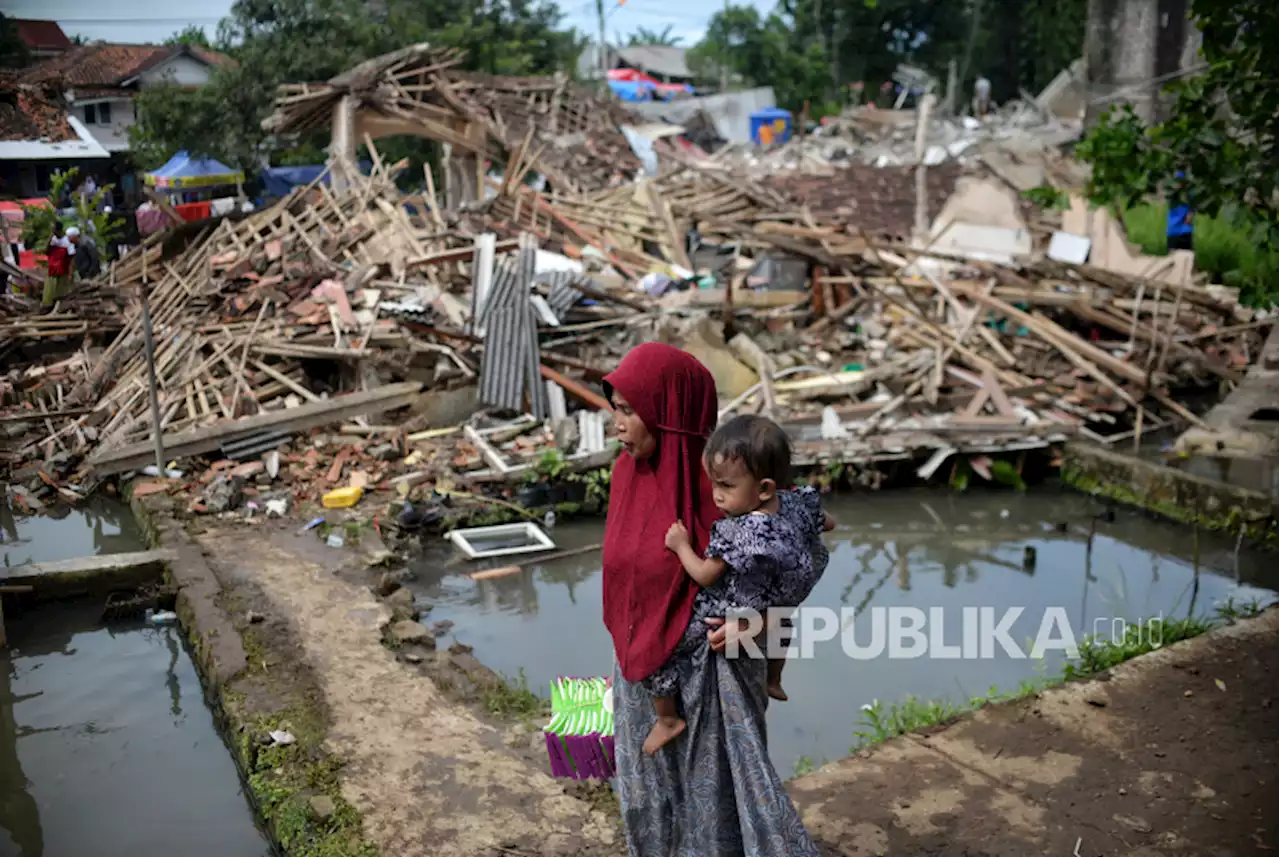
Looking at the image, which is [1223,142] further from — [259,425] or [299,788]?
[259,425]

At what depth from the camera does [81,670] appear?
19.8 feet

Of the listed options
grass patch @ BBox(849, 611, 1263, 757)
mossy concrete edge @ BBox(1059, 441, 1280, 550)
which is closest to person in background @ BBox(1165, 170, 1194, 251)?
mossy concrete edge @ BBox(1059, 441, 1280, 550)

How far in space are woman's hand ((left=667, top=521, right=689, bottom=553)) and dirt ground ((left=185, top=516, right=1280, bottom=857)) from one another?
1441mm

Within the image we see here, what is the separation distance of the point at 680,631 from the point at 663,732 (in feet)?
0.91

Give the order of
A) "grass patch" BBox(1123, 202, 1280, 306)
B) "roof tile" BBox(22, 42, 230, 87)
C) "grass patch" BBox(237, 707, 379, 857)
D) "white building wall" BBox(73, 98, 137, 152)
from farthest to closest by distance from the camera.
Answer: "grass patch" BBox(1123, 202, 1280, 306)
"white building wall" BBox(73, 98, 137, 152)
"roof tile" BBox(22, 42, 230, 87)
"grass patch" BBox(237, 707, 379, 857)

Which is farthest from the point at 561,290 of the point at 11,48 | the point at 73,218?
the point at 11,48

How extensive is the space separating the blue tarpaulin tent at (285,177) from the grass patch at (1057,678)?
57.3ft

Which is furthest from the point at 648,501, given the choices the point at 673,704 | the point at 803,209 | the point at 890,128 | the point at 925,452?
the point at 890,128

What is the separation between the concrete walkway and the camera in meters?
3.53

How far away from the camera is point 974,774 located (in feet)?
13.0

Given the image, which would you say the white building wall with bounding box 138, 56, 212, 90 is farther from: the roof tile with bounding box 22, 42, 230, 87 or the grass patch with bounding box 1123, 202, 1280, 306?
the grass patch with bounding box 1123, 202, 1280, 306

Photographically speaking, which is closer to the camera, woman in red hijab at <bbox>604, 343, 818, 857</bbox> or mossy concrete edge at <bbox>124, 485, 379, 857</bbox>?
woman in red hijab at <bbox>604, 343, 818, 857</bbox>

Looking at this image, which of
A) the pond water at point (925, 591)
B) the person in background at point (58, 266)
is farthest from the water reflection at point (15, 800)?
the person in background at point (58, 266)

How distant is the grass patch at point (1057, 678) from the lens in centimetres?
495
